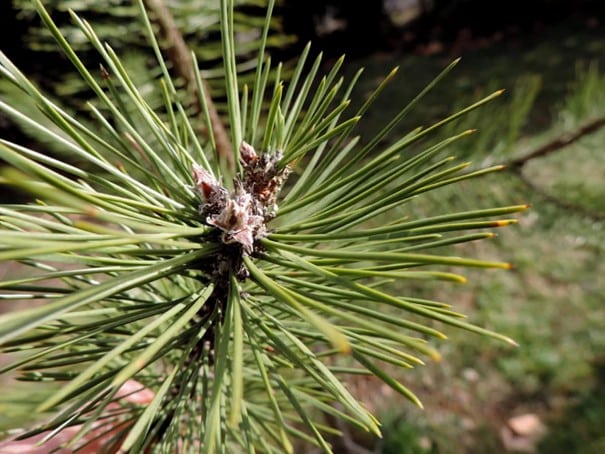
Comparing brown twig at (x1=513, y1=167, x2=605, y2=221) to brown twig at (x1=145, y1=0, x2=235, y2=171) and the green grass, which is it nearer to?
the green grass

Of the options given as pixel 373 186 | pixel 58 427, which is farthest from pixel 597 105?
pixel 58 427

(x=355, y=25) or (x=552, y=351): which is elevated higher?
(x=355, y=25)

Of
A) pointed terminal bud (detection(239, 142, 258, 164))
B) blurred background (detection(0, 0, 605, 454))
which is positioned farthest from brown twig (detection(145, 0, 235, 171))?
pointed terminal bud (detection(239, 142, 258, 164))

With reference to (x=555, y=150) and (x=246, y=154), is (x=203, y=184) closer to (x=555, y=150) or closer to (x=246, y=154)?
(x=246, y=154)

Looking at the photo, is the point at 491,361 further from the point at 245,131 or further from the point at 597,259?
the point at 245,131

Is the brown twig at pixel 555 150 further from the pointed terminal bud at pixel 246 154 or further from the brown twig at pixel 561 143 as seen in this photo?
the pointed terminal bud at pixel 246 154

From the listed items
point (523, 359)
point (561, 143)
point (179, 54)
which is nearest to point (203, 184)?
point (179, 54)
